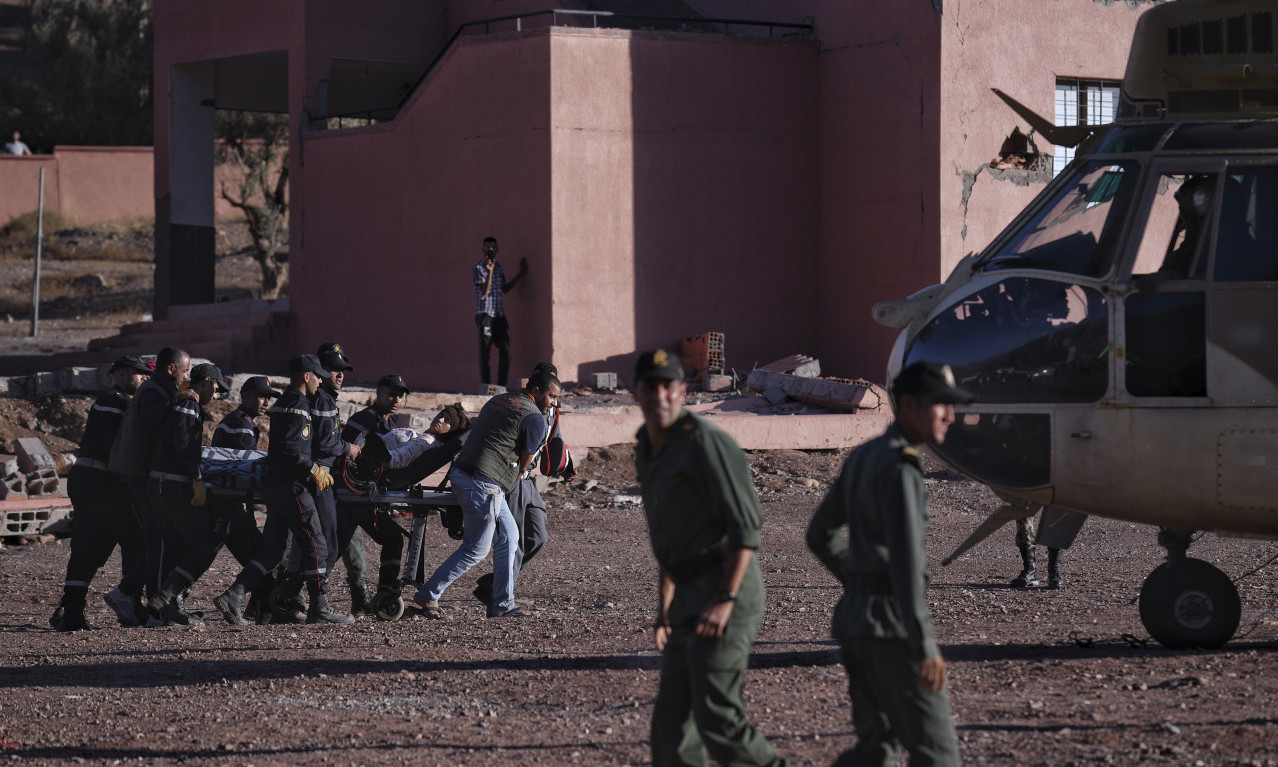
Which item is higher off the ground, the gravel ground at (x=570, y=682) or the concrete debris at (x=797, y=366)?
the concrete debris at (x=797, y=366)

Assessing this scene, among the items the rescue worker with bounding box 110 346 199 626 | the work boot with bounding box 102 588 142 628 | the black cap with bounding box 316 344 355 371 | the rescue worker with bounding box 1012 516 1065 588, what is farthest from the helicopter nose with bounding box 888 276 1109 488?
the work boot with bounding box 102 588 142 628

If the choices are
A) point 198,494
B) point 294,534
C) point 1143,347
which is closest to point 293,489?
point 294,534

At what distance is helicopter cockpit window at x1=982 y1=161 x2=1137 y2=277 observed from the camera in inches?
348

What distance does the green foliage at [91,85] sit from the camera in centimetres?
5112

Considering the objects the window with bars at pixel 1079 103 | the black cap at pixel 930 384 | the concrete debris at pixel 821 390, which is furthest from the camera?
the window with bars at pixel 1079 103

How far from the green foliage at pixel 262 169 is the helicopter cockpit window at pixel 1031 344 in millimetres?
31878

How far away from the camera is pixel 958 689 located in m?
8.09

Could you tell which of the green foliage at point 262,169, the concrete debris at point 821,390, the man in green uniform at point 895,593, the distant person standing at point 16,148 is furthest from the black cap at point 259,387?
the distant person standing at point 16,148

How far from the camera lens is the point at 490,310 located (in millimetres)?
21422

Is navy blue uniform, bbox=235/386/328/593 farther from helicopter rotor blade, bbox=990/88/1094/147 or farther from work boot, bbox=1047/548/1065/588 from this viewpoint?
work boot, bbox=1047/548/1065/588

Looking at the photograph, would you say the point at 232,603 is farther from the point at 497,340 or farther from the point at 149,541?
the point at 497,340

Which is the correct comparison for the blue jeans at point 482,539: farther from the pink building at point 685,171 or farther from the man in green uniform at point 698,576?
the pink building at point 685,171

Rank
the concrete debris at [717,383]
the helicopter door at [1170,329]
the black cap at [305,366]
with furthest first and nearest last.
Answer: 1. the concrete debris at [717,383]
2. the black cap at [305,366]
3. the helicopter door at [1170,329]

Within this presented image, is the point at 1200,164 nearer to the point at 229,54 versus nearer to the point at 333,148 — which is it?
the point at 333,148
